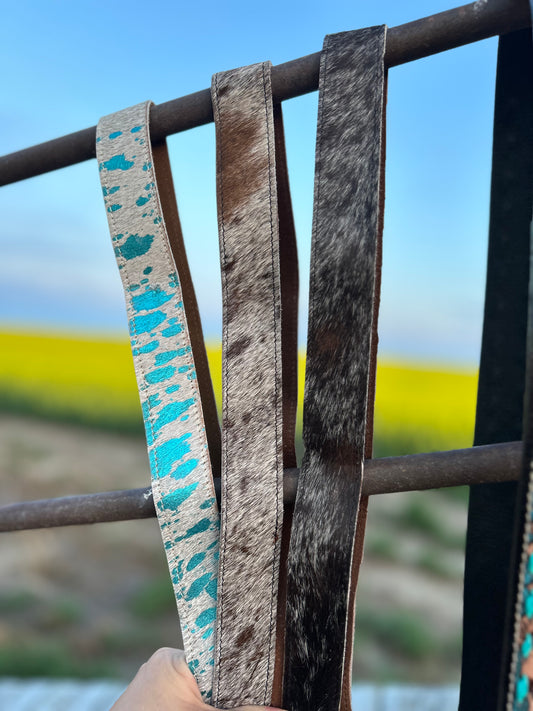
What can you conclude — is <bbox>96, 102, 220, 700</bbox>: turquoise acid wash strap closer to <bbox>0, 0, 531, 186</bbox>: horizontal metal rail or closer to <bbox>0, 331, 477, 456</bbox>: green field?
<bbox>0, 0, 531, 186</bbox>: horizontal metal rail

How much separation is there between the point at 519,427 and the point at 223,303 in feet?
0.69

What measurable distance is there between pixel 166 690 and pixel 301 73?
0.38 m

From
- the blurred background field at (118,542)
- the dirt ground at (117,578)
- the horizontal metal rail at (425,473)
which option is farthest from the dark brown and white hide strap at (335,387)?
the dirt ground at (117,578)

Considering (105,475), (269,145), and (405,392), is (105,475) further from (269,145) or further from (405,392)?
(269,145)

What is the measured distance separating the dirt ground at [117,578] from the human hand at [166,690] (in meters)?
1.90

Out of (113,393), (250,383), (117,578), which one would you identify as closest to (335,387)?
(250,383)

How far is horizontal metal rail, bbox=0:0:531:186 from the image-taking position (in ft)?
1.09

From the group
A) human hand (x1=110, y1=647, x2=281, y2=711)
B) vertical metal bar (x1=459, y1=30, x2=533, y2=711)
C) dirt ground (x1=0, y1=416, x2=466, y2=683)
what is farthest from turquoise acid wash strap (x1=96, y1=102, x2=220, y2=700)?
dirt ground (x1=0, y1=416, x2=466, y2=683)

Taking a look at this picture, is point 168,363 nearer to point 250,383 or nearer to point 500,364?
point 250,383

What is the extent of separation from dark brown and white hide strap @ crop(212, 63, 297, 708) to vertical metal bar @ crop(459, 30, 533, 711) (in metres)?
0.13

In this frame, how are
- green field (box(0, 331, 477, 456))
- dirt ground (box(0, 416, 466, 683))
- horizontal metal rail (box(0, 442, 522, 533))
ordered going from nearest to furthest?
1. horizontal metal rail (box(0, 442, 522, 533))
2. dirt ground (box(0, 416, 466, 683))
3. green field (box(0, 331, 477, 456))

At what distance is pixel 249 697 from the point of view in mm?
336

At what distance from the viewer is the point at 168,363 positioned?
37 cm

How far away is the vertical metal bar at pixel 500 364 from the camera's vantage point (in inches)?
14.8
